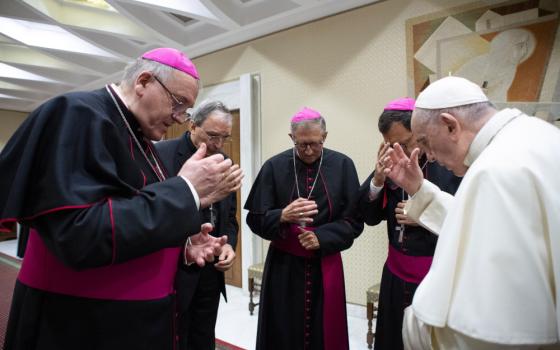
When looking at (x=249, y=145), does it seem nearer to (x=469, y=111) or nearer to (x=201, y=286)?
(x=201, y=286)

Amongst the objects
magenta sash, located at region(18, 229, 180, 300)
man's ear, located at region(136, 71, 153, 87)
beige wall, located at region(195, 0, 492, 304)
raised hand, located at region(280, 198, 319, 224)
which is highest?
beige wall, located at region(195, 0, 492, 304)

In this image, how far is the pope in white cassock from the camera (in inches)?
38.1

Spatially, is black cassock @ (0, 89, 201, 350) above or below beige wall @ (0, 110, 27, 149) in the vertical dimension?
below

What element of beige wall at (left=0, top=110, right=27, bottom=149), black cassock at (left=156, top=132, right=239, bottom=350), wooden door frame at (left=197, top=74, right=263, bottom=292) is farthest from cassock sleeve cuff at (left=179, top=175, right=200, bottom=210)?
beige wall at (left=0, top=110, right=27, bottom=149)

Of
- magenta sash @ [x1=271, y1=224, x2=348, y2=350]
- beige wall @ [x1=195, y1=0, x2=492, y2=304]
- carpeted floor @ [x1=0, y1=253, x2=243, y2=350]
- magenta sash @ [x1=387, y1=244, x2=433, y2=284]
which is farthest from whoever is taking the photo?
beige wall @ [x1=195, y1=0, x2=492, y2=304]

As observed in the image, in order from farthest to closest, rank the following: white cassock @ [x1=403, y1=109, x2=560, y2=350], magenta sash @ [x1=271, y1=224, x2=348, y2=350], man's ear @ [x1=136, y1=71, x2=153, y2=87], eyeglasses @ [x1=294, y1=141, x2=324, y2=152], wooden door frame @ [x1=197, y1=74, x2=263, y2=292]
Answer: wooden door frame @ [x1=197, y1=74, x2=263, y2=292], eyeglasses @ [x1=294, y1=141, x2=324, y2=152], magenta sash @ [x1=271, y1=224, x2=348, y2=350], man's ear @ [x1=136, y1=71, x2=153, y2=87], white cassock @ [x1=403, y1=109, x2=560, y2=350]

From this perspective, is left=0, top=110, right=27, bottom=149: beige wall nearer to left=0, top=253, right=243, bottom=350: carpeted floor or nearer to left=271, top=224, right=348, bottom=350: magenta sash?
left=0, top=253, right=243, bottom=350: carpeted floor

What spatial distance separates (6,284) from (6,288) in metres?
0.30

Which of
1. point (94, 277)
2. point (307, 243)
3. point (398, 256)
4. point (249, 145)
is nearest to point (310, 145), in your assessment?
point (307, 243)

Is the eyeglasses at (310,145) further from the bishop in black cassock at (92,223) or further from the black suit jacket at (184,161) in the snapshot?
the bishop in black cassock at (92,223)

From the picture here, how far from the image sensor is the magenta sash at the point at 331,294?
2.41m

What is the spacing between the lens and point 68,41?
21.5ft

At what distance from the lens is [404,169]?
189 cm

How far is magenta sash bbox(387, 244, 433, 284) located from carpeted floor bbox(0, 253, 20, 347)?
3.41 m
